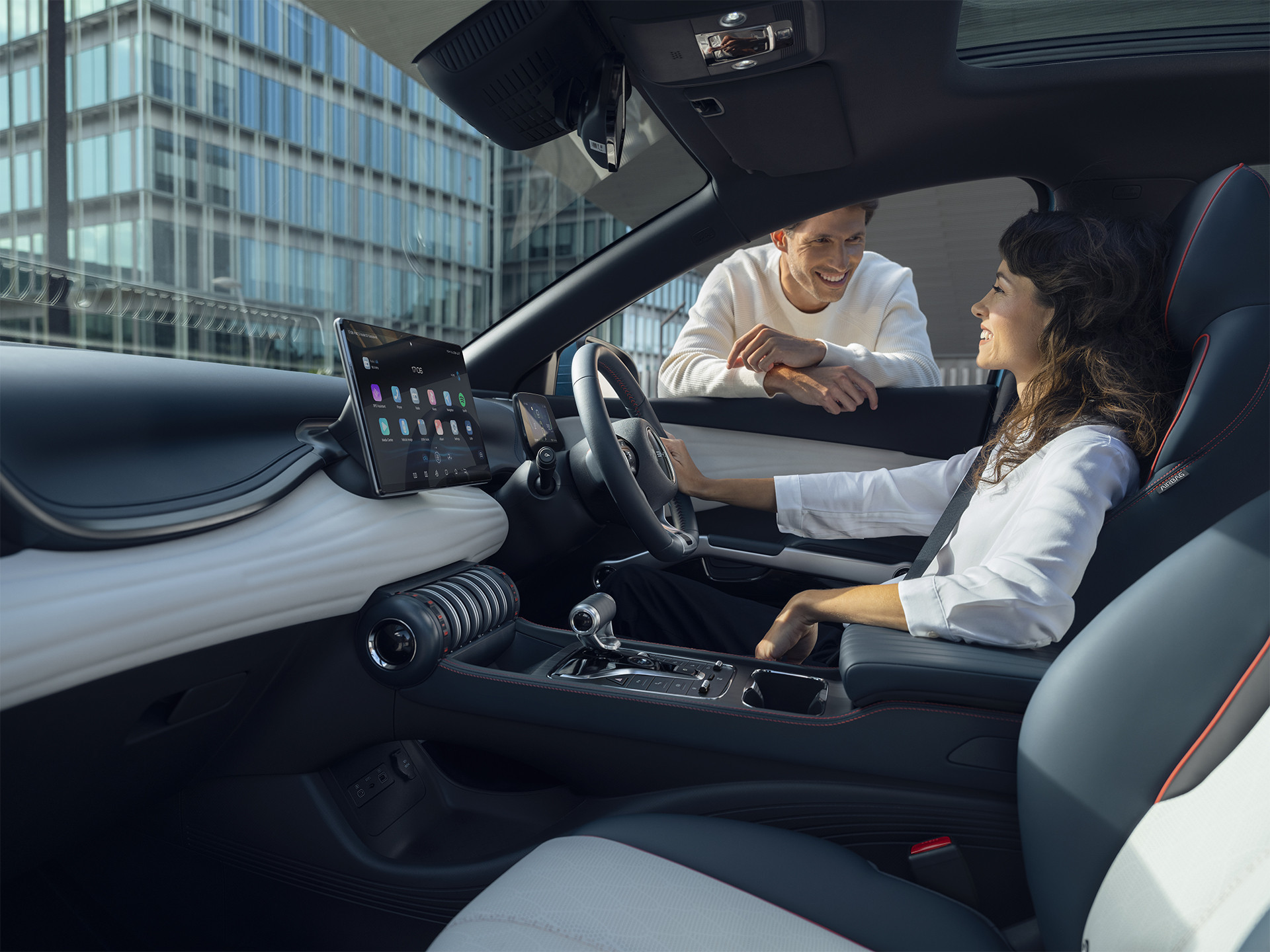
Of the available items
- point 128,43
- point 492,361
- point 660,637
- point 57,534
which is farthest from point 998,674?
point 128,43

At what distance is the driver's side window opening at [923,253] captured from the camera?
1.97 m

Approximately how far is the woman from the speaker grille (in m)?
0.90

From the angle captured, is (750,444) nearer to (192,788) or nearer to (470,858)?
(470,858)

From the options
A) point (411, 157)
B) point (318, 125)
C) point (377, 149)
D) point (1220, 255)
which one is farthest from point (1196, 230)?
point (318, 125)

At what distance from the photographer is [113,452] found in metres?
0.91

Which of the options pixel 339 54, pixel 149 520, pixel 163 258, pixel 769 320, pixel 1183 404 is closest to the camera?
pixel 149 520

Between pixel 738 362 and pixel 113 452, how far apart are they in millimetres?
1384

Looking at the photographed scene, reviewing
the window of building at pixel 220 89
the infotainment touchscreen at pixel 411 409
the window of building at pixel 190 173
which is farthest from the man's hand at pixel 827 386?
the window of building at pixel 220 89

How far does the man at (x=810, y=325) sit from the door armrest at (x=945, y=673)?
90cm

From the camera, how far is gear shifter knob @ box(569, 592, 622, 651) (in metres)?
1.29

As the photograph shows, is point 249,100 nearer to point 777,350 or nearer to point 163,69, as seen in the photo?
point 163,69

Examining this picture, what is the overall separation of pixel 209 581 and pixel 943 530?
113 centimetres

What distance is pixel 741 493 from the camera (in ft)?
5.88

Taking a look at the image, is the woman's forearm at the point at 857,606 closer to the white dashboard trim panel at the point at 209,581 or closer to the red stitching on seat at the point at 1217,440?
the red stitching on seat at the point at 1217,440
